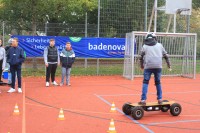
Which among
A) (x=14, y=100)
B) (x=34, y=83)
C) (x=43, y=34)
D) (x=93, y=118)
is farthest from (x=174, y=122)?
(x=43, y=34)

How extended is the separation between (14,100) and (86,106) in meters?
2.35

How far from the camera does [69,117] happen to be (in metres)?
7.98

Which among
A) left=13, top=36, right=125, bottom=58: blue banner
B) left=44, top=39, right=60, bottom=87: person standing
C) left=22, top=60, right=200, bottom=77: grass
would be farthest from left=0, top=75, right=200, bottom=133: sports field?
left=22, top=60, right=200, bottom=77: grass

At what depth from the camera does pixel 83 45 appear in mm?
17859

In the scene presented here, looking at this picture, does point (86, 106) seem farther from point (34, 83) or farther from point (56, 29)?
point (56, 29)

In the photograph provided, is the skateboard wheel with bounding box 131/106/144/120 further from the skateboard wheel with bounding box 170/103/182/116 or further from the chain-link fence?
the chain-link fence

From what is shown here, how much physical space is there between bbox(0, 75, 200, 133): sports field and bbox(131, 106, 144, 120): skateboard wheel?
12 centimetres

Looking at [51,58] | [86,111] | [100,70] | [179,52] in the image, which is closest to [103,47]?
[100,70]

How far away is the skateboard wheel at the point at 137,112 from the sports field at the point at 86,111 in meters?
0.12

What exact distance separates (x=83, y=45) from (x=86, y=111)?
30.9 feet

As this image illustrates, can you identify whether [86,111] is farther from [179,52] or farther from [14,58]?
[179,52]

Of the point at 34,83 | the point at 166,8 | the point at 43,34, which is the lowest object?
the point at 34,83

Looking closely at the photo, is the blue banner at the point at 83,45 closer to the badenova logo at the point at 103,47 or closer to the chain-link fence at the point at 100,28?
the badenova logo at the point at 103,47

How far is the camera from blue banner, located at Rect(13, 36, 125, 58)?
17172 mm
